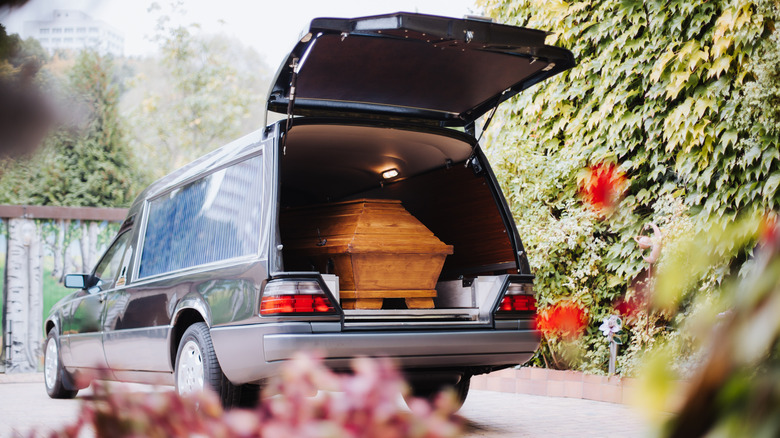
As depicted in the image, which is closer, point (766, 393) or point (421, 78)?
point (766, 393)

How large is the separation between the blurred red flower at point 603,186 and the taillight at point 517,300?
2525 millimetres

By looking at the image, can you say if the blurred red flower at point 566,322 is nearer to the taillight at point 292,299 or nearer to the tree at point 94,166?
the taillight at point 292,299

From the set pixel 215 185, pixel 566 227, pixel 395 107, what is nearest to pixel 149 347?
pixel 215 185

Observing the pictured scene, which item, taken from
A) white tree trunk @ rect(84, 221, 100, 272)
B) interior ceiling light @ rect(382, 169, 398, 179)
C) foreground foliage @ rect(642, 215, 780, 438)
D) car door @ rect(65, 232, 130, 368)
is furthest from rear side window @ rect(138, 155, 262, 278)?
white tree trunk @ rect(84, 221, 100, 272)

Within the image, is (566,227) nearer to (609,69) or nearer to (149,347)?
(609,69)

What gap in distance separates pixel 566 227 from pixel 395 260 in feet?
8.33

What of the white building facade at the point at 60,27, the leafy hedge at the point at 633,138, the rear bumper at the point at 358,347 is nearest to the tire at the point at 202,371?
the rear bumper at the point at 358,347

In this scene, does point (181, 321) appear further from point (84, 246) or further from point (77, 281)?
point (84, 246)

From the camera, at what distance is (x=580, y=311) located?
7.61 meters

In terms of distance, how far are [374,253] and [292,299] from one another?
122cm

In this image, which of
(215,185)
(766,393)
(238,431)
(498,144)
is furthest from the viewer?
(498,144)

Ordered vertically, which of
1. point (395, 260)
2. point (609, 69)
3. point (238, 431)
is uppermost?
point (609, 69)

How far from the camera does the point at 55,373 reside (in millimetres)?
7953

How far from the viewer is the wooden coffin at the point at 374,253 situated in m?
5.47
